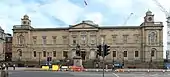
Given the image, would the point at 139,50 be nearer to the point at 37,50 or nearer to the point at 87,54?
the point at 87,54

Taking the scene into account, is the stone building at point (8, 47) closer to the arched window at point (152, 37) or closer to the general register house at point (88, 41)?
the general register house at point (88, 41)

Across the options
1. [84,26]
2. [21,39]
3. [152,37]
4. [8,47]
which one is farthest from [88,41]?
[8,47]

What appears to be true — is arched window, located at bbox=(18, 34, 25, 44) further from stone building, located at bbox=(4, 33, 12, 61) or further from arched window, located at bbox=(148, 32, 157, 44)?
arched window, located at bbox=(148, 32, 157, 44)

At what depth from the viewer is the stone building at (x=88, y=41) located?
12031cm

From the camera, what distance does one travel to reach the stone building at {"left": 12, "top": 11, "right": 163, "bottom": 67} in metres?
120

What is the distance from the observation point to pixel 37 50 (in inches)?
5138

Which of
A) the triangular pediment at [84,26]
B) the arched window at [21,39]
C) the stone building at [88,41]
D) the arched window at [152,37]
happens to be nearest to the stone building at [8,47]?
the arched window at [21,39]

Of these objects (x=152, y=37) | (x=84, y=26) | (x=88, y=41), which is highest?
(x=84, y=26)

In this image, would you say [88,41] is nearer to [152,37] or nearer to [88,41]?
[88,41]

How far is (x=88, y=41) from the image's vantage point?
125 m

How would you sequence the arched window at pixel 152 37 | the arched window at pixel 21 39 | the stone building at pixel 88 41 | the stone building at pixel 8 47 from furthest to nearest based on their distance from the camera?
the stone building at pixel 8 47
the arched window at pixel 21 39
the stone building at pixel 88 41
the arched window at pixel 152 37

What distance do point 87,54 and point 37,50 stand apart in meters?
18.4

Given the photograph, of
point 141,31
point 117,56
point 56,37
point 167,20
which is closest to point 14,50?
point 56,37

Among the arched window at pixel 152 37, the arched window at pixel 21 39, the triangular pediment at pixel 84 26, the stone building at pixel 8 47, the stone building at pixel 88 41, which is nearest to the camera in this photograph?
the arched window at pixel 152 37
